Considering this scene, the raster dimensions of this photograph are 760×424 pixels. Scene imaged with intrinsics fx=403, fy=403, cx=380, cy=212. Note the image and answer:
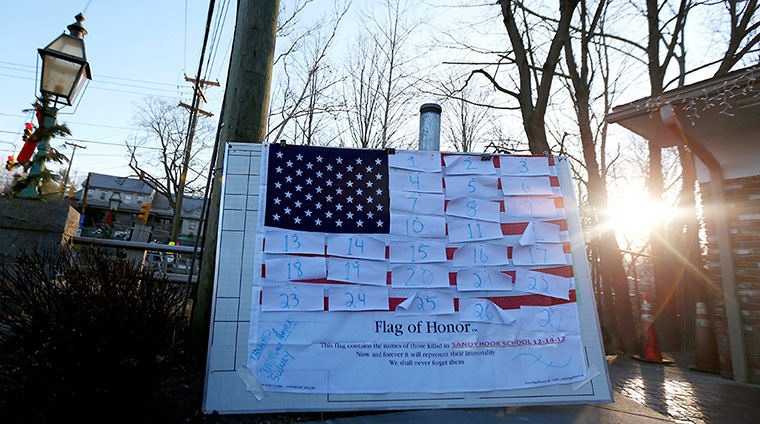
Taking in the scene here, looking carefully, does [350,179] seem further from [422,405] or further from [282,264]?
[422,405]

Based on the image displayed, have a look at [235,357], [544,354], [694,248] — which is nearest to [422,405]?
[544,354]

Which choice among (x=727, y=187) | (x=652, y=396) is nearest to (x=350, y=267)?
(x=652, y=396)

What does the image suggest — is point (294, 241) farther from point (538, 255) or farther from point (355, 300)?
point (538, 255)

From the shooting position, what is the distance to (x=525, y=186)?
12.2ft

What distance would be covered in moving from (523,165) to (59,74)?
17.2ft

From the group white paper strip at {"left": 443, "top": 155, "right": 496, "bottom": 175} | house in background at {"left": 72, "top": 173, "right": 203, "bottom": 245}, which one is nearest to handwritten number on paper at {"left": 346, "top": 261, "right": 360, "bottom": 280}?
white paper strip at {"left": 443, "top": 155, "right": 496, "bottom": 175}

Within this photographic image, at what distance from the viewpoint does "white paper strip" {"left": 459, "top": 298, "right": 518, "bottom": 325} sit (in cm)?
334

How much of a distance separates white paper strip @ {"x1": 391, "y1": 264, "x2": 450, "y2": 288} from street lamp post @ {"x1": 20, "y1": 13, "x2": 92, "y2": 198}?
13.6 feet

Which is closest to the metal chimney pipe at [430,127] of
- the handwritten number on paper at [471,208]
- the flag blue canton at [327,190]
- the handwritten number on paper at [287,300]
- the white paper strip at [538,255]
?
the flag blue canton at [327,190]

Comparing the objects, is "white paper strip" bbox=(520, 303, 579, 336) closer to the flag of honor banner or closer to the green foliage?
the flag of honor banner

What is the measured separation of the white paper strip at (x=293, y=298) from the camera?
10.2 ft

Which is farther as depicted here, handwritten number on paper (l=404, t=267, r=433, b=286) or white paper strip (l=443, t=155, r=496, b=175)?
white paper strip (l=443, t=155, r=496, b=175)

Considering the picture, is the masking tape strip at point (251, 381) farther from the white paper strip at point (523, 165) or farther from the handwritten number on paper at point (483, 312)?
the white paper strip at point (523, 165)

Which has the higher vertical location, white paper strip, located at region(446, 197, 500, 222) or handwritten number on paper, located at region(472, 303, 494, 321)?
white paper strip, located at region(446, 197, 500, 222)
